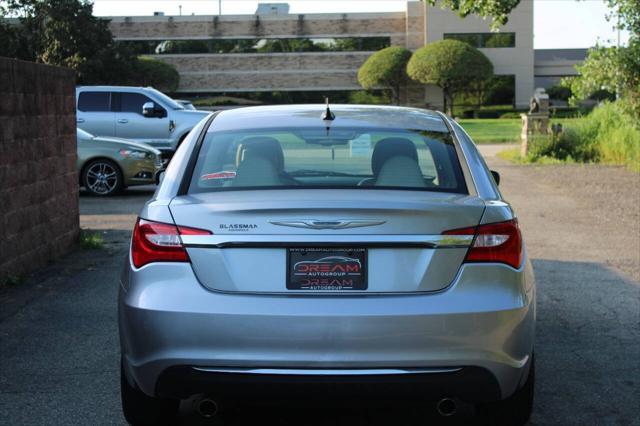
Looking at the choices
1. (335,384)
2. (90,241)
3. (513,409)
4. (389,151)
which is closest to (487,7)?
(90,241)

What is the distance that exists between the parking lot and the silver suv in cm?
903

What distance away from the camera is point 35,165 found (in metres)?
9.68

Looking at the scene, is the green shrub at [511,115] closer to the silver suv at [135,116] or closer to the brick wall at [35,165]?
the silver suv at [135,116]

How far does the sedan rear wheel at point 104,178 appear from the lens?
55.7ft

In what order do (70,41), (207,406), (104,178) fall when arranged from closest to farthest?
(207,406)
(104,178)
(70,41)

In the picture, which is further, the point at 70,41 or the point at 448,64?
the point at 448,64

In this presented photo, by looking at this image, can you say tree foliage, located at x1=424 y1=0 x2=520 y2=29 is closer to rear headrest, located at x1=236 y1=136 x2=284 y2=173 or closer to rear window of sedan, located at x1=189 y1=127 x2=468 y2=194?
rear window of sedan, located at x1=189 y1=127 x2=468 y2=194

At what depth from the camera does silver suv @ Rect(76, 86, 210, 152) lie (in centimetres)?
2191

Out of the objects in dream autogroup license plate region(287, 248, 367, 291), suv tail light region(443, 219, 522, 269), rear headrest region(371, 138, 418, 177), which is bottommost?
dream autogroup license plate region(287, 248, 367, 291)

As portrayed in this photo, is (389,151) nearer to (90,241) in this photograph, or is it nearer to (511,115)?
(90,241)

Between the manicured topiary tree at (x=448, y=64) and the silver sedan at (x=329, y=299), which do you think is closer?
the silver sedan at (x=329, y=299)

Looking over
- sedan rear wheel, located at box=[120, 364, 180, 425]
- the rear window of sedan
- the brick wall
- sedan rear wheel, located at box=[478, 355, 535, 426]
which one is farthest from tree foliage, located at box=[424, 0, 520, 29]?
sedan rear wheel, located at box=[120, 364, 180, 425]

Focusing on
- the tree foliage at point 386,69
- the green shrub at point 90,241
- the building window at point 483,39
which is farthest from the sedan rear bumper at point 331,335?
the building window at point 483,39

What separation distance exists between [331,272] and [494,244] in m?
0.70
